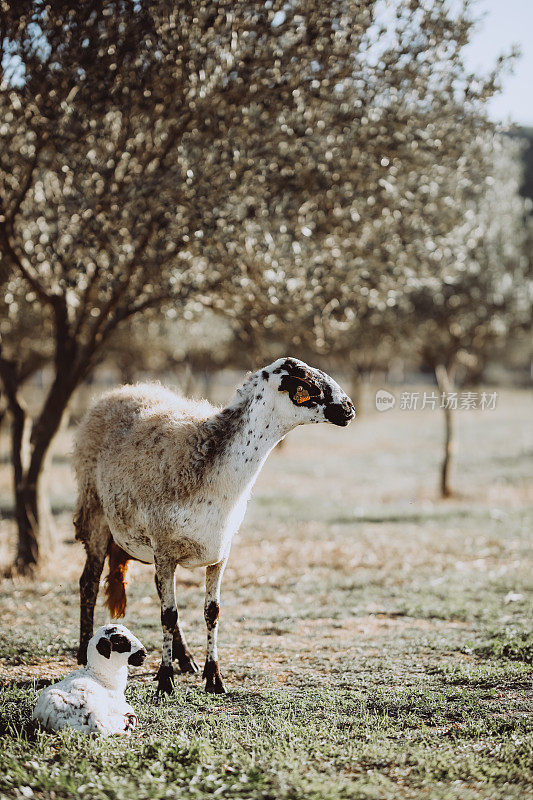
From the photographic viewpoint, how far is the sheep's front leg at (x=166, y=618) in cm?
710

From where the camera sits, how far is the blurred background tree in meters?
10.1

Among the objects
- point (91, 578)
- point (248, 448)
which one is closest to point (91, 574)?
point (91, 578)

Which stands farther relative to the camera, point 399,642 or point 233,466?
point 399,642

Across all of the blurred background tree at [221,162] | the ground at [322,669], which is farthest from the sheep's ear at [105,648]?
the blurred background tree at [221,162]

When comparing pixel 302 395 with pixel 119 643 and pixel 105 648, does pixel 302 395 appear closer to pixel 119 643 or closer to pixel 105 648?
pixel 119 643

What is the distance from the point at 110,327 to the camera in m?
12.2

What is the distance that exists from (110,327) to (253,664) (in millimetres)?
6204

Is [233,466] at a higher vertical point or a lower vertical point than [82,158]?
lower

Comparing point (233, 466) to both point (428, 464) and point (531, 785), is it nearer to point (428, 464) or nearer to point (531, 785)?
point (531, 785)

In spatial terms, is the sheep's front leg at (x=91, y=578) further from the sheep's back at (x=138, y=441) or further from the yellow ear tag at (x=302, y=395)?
the yellow ear tag at (x=302, y=395)

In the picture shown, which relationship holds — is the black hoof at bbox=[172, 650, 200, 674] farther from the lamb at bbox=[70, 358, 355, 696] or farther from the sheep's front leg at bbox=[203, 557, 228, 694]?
the sheep's front leg at bbox=[203, 557, 228, 694]

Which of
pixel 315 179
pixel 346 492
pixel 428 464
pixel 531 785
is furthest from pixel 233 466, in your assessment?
pixel 428 464

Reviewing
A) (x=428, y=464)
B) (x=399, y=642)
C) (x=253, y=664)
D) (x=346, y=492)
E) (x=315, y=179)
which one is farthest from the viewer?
(x=428, y=464)

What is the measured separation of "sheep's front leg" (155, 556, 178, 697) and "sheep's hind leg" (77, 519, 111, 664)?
1.27 m
